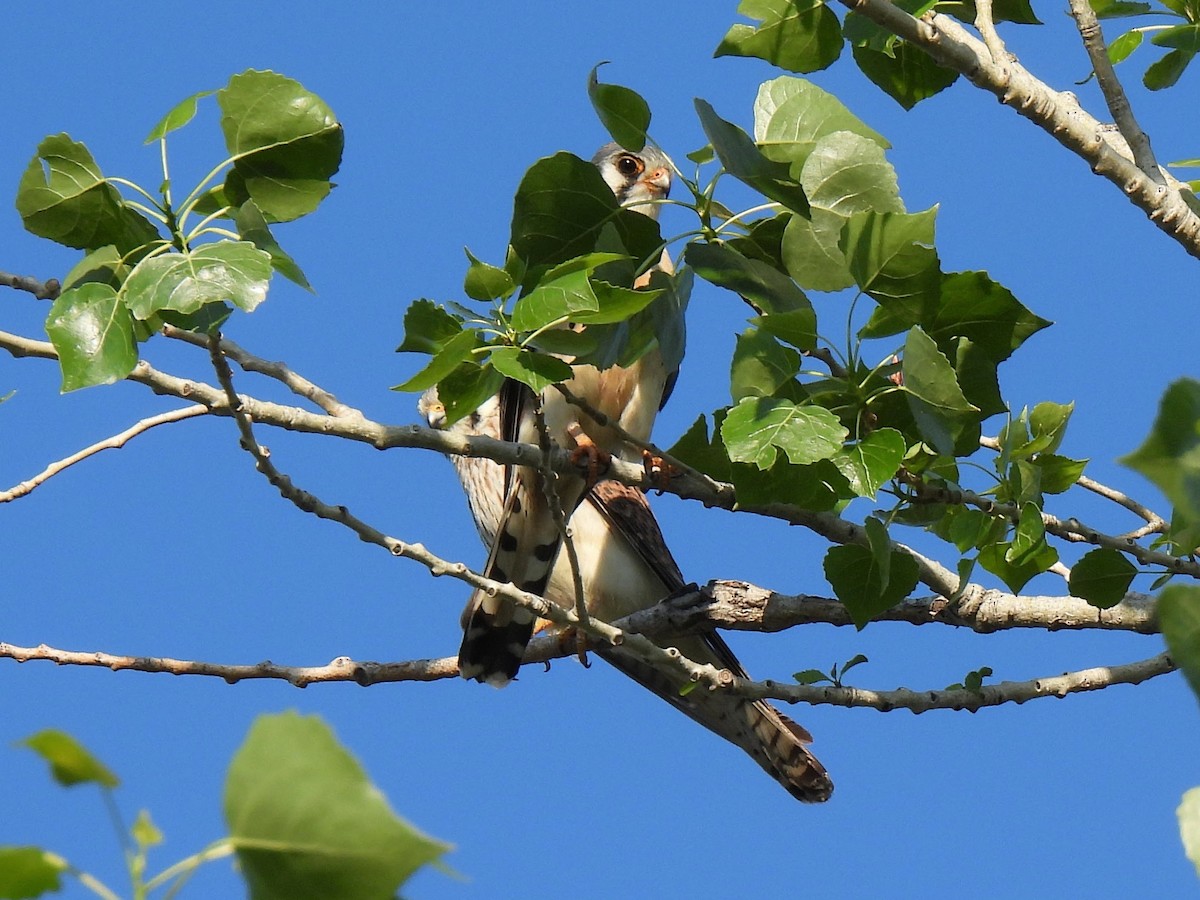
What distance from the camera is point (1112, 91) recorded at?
8.61 ft

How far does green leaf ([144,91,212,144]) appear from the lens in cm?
234

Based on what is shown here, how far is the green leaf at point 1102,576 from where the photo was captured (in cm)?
291

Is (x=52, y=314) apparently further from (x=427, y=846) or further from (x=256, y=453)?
(x=427, y=846)

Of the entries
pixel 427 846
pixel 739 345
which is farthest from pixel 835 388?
pixel 427 846

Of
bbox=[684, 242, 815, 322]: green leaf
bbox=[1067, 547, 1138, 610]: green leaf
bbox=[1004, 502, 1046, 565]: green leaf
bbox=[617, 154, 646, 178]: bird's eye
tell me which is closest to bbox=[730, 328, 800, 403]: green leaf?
bbox=[684, 242, 815, 322]: green leaf

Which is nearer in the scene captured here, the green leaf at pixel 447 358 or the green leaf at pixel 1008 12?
the green leaf at pixel 447 358

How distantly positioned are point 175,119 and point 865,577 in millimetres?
1646

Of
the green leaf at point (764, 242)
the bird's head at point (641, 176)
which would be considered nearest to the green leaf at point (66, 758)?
the green leaf at point (764, 242)

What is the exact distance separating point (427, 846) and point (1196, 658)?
1.67ft

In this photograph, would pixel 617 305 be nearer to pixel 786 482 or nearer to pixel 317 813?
pixel 786 482

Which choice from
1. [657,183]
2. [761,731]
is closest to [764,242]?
[657,183]

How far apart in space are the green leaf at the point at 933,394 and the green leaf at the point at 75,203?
1.34 m

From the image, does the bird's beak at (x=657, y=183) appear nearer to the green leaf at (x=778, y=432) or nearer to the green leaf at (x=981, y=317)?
the green leaf at (x=981, y=317)

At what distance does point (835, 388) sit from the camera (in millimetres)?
2564
